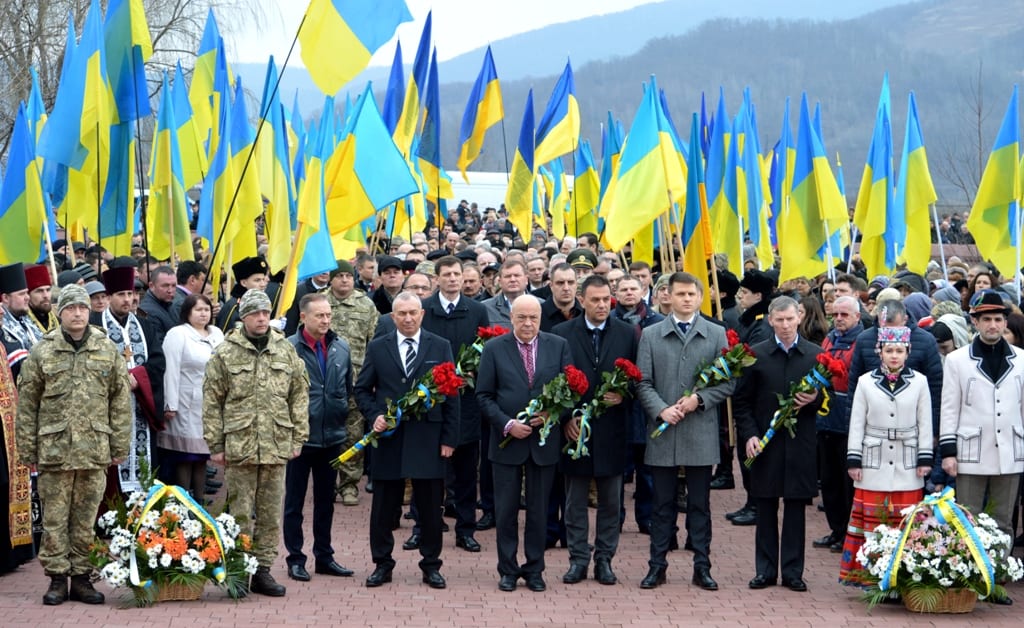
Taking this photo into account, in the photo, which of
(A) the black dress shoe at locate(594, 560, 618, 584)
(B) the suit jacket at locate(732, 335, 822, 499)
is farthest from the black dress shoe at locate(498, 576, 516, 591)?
(B) the suit jacket at locate(732, 335, 822, 499)

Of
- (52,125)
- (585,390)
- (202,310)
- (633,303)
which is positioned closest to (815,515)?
(633,303)

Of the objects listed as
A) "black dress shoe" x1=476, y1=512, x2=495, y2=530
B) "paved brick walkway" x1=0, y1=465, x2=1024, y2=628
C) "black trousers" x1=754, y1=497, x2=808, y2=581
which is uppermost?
"black trousers" x1=754, y1=497, x2=808, y2=581

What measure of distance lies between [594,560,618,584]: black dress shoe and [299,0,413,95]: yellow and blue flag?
449 cm

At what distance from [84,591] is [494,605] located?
8.69 ft

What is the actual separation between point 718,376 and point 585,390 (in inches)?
36.6

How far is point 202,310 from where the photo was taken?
11195 millimetres

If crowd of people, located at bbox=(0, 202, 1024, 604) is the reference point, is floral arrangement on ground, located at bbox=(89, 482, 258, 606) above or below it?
below

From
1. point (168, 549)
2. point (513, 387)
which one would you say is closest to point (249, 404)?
point (168, 549)

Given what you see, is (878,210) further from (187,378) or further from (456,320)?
(187,378)

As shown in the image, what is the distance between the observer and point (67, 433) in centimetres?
920

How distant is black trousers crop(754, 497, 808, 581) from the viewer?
9.91 metres

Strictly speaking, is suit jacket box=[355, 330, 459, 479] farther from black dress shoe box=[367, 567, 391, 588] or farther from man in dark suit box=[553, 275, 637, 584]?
man in dark suit box=[553, 275, 637, 584]

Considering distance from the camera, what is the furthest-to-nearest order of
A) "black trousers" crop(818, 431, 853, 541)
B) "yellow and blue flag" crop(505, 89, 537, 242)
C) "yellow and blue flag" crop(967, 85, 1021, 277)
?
"yellow and blue flag" crop(505, 89, 537, 242) → "yellow and blue flag" crop(967, 85, 1021, 277) → "black trousers" crop(818, 431, 853, 541)

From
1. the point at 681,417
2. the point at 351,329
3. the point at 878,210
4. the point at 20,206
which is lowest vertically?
the point at 681,417
